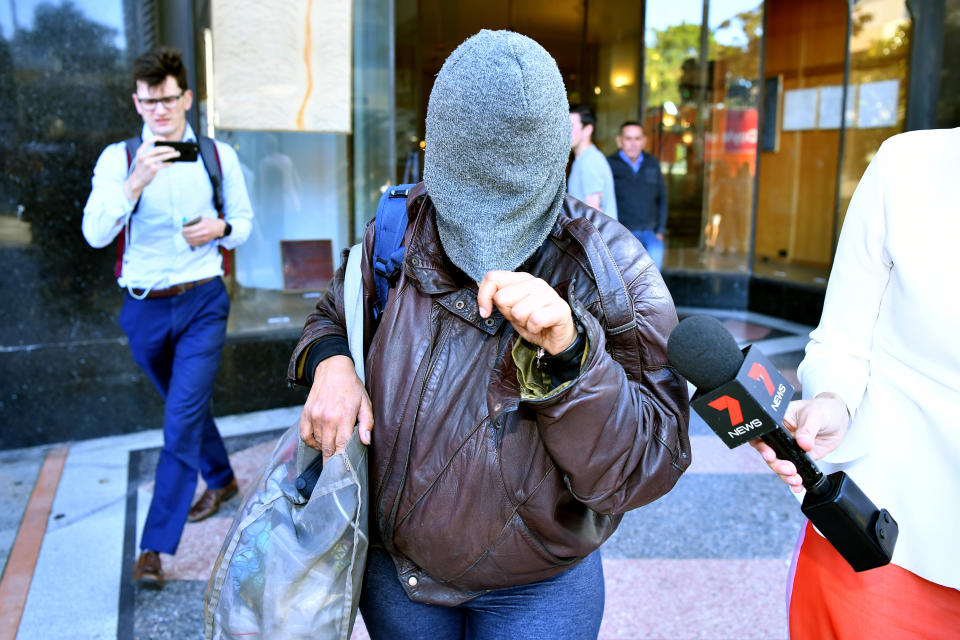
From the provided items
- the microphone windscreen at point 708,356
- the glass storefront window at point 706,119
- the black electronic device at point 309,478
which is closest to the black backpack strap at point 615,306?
the microphone windscreen at point 708,356

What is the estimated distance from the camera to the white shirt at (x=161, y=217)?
367 cm

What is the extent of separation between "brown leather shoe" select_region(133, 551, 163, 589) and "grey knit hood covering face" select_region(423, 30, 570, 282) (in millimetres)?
2555

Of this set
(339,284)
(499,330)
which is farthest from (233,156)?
(499,330)

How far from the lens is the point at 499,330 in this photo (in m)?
1.53

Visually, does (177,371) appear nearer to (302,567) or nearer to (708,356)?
(302,567)

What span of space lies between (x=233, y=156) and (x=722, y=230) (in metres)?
8.52

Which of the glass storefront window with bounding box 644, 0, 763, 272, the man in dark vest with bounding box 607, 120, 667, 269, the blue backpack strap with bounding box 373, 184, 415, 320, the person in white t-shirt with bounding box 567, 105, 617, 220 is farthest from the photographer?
the glass storefront window with bounding box 644, 0, 763, 272

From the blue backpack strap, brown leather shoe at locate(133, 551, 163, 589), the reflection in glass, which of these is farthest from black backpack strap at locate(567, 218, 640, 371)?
the reflection in glass

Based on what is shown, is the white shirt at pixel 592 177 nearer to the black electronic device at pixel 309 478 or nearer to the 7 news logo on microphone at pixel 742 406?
the black electronic device at pixel 309 478

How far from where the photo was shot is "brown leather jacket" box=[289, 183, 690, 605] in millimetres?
1463

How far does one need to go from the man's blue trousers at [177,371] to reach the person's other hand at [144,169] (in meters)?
0.52

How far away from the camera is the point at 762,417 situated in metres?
1.15

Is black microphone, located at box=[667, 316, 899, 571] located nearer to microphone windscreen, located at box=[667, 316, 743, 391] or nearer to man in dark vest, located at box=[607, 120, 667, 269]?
microphone windscreen, located at box=[667, 316, 743, 391]

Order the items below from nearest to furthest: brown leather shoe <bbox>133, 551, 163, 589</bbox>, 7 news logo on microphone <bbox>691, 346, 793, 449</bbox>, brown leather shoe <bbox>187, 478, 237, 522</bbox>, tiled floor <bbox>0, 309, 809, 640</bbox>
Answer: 7 news logo on microphone <bbox>691, 346, 793, 449</bbox> < tiled floor <bbox>0, 309, 809, 640</bbox> < brown leather shoe <bbox>133, 551, 163, 589</bbox> < brown leather shoe <bbox>187, 478, 237, 522</bbox>
